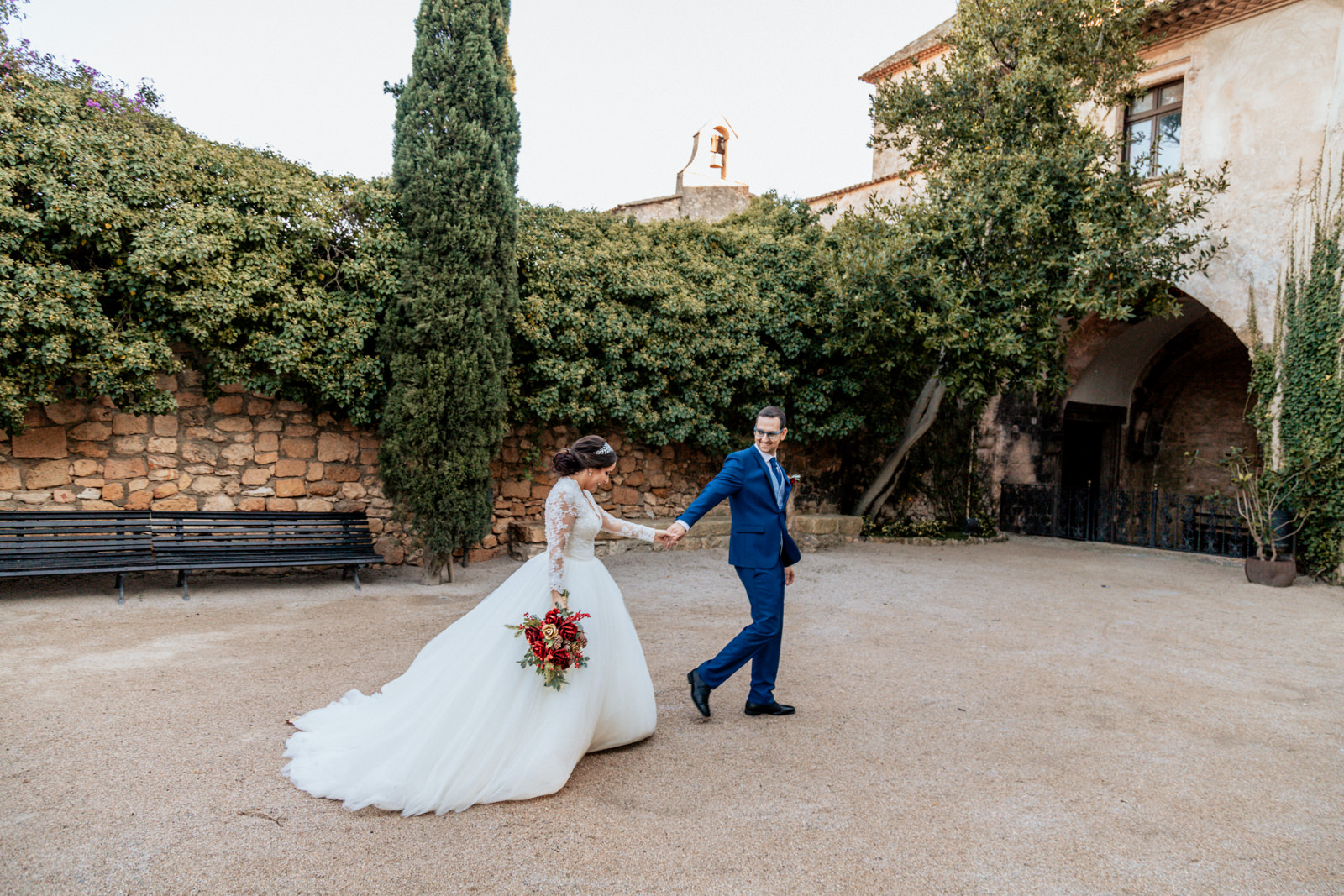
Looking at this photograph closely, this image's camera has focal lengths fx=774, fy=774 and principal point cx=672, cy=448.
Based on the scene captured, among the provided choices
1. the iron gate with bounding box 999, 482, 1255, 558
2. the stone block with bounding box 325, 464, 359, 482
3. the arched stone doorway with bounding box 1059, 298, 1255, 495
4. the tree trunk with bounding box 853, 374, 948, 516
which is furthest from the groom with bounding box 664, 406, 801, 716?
the arched stone doorway with bounding box 1059, 298, 1255, 495

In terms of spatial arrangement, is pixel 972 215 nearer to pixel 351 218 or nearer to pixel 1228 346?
pixel 351 218

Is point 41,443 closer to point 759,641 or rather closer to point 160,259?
point 160,259

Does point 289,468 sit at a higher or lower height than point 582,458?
lower

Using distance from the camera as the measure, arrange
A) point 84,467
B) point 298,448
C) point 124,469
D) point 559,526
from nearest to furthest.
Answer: point 559,526 → point 84,467 → point 124,469 → point 298,448

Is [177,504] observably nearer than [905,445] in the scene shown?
Yes

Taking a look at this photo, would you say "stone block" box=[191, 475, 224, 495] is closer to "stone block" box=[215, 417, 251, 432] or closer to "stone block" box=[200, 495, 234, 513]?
"stone block" box=[200, 495, 234, 513]

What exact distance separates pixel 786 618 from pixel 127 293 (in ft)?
22.1

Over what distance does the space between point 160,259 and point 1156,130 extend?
43.7ft

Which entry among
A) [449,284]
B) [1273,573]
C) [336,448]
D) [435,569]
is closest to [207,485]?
[336,448]

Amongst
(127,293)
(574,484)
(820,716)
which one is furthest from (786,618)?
(127,293)

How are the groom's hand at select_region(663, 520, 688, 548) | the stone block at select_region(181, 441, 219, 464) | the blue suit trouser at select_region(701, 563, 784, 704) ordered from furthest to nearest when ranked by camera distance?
the stone block at select_region(181, 441, 219, 464) < the blue suit trouser at select_region(701, 563, 784, 704) < the groom's hand at select_region(663, 520, 688, 548)

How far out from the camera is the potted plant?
31.1ft

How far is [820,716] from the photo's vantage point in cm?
444

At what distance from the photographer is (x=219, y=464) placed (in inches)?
322
